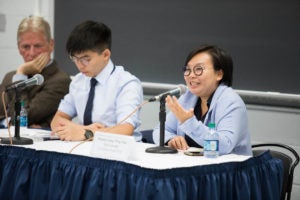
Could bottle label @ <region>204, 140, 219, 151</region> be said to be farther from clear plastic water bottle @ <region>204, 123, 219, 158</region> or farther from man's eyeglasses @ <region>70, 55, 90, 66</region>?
man's eyeglasses @ <region>70, 55, 90, 66</region>

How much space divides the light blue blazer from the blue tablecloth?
0.23 m

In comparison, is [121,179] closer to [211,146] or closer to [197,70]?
[211,146]

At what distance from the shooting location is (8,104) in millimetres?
4754

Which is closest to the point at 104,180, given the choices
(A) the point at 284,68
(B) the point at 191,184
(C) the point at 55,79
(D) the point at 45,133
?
(B) the point at 191,184

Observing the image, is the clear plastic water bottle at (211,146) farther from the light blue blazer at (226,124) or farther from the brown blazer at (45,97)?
the brown blazer at (45,97)

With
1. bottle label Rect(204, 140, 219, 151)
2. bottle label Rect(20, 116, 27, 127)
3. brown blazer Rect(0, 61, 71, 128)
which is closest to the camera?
bottle label Rect(204, 140, 219, 151)

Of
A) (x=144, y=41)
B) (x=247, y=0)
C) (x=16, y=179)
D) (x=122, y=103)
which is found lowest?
(x=16, y=179)

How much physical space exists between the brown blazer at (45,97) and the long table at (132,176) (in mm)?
1197

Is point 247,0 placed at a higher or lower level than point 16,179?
higher

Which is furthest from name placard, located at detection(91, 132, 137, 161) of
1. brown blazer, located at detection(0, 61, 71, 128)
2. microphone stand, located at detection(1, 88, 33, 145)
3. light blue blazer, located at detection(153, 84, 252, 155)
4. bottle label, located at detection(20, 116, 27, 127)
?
brown blazer, located at detection(0, 61, 71, 128)

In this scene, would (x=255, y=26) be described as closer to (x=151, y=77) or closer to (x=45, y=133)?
(x=151, y=77)

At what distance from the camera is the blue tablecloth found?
2803 mm

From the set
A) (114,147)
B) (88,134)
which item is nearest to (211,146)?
(114,147)

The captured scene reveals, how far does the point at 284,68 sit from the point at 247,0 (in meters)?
0.58
